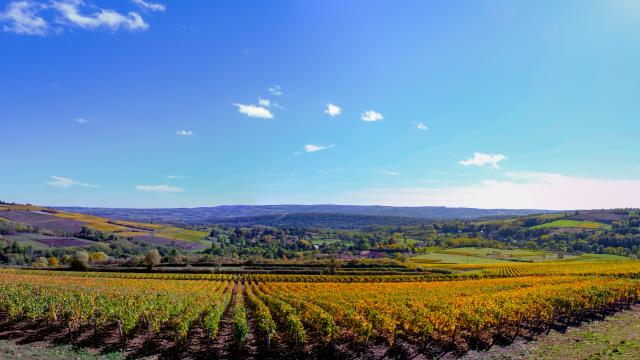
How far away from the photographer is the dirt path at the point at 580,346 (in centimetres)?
2229

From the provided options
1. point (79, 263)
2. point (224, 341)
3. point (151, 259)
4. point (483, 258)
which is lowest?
point (483, 258)

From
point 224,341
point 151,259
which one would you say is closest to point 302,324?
point 224,341

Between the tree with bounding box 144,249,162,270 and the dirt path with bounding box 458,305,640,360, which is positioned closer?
the dirt path with bounding box 458,305,640,360

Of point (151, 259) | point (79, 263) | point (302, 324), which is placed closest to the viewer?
point (302, 324)

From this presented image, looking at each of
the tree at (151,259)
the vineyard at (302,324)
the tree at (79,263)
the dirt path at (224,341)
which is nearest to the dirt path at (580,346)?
the vineyard at (302,324)

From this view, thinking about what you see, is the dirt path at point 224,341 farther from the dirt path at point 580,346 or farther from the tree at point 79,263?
the tree at point 79,263

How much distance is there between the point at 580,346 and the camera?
2444cm

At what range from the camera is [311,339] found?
27031 millimetres

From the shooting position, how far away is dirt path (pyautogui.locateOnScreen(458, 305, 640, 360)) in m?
22.3

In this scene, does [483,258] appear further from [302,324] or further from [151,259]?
[302,324]

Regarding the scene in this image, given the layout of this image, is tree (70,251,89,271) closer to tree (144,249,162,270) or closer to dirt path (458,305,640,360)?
tree (144,249,162,270)

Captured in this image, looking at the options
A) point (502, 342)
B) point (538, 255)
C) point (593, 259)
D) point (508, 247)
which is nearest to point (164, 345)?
point (502, 342)

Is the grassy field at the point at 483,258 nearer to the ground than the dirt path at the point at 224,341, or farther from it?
nearer to the ground

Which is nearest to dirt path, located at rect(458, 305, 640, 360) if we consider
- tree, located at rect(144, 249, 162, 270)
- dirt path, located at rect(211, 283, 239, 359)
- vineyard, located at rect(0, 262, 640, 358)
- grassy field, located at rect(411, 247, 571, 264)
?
vineyard, located at rect(0, 262, 640, 358)
